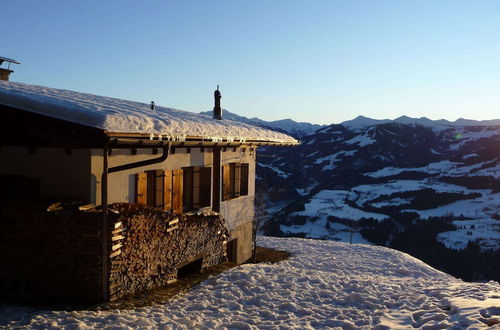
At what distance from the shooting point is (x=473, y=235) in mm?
85375

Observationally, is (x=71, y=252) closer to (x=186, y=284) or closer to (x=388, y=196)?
(x=186, y=284)

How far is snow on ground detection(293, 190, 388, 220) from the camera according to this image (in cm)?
9644

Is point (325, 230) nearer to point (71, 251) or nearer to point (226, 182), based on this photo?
point (226, 182)

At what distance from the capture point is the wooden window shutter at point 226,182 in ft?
42.4

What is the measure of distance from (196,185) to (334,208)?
93852 millimetres

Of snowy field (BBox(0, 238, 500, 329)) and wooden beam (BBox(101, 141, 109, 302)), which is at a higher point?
wooden beam (BBox(101, 141, 109, 302))

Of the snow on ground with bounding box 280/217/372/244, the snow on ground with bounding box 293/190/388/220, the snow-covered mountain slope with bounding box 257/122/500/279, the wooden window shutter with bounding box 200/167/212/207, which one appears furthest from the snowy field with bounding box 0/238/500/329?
the snow on ground with bounding box 293/190/388/220

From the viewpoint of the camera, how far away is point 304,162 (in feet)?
552

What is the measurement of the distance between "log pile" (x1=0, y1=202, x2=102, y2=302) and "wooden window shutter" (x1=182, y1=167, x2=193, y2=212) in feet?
14.3

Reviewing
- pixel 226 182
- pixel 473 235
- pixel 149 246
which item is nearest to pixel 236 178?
pixel 226 182

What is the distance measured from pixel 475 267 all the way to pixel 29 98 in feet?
280

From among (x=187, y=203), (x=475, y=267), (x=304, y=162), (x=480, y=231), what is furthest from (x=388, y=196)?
(x=187, y=203)

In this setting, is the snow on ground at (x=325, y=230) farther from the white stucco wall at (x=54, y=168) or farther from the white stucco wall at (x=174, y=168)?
the white stucco wall at (x=54, y=168)

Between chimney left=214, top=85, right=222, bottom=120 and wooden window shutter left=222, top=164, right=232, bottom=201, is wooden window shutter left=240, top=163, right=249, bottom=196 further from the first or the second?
chimney left=214, top=85, right=222, bottom=120
